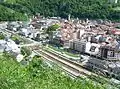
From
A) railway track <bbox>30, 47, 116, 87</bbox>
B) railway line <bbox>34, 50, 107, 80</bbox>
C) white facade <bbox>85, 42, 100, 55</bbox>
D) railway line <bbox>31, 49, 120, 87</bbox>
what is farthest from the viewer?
white facade <bbox>85, 42, 100, 55</bbox>

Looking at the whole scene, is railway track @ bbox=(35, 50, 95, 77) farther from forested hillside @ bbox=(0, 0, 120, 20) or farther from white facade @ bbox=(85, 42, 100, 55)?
forested hillside @ bbox=(0, 0, 120, 20)

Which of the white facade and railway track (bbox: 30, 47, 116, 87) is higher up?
the white facade

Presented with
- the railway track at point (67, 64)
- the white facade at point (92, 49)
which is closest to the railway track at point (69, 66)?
the railway track at point (67, 64)

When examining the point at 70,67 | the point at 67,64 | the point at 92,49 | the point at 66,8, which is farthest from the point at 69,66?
the point at 66,8

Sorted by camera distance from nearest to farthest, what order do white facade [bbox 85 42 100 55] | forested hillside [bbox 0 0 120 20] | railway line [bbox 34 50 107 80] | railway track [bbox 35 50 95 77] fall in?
1. railway line [bbox 34 50 107 80]
2. railway track [bbox 35 50 95 77]
3. white facade [bbox 85 42 100 55]
4. forested hillside [bbox 0 0 120 20]

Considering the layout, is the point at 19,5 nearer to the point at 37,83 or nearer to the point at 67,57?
the point at 67,57

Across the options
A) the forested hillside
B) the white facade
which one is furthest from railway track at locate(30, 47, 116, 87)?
the forested hillside

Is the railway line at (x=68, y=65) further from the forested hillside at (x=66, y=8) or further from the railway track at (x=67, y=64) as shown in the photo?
the forested hillside at (x=66, y=8)

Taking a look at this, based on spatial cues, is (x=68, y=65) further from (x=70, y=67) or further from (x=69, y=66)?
(x=70, y=67)

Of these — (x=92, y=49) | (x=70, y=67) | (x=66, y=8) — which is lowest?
(x=70, y=67)
